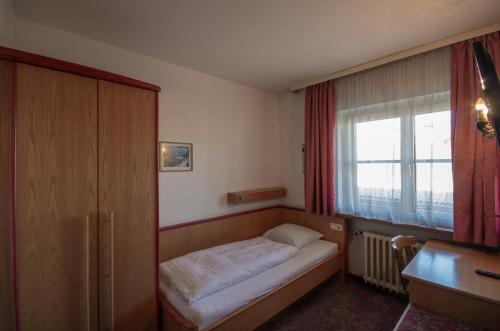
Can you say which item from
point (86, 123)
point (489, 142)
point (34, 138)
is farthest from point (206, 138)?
point (489, 142)

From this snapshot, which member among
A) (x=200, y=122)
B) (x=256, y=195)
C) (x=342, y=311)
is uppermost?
(x=200, y=122)

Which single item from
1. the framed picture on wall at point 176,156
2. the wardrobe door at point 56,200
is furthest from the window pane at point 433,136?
the wardrobe door at point 56,200

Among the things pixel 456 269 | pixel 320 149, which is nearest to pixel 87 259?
pixel 456 269

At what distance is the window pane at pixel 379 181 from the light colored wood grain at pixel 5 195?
2876 mm

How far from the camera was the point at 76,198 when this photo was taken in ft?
4.41

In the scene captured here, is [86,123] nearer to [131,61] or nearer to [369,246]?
[131,61]

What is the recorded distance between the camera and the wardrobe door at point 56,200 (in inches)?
46.8

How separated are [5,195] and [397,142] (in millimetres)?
3003

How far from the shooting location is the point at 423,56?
2182 millimetres

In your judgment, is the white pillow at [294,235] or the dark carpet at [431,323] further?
the white pillow at [294,235]

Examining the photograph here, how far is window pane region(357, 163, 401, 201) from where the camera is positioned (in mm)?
2363

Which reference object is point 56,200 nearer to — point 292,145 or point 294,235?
point 294,235

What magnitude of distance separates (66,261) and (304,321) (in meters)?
A: 1.95

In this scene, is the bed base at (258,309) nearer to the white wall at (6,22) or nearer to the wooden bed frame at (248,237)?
the wooden bed frame at (248,237)
